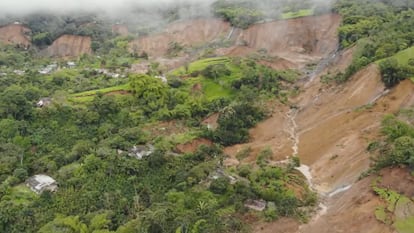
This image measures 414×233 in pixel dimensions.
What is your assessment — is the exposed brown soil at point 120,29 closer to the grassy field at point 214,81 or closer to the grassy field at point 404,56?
the grassy field at point 214,81

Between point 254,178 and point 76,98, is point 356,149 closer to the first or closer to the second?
point 254,178

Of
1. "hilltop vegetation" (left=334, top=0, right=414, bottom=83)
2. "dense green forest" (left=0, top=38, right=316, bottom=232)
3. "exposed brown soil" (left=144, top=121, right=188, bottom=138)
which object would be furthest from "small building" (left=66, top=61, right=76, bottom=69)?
"hilltop vegetation" (left=334, top=0, right=414, bottom=83)

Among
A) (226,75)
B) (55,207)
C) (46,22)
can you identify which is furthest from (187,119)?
(46,22)

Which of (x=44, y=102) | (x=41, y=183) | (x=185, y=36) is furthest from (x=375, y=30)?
(x=41, y=183)

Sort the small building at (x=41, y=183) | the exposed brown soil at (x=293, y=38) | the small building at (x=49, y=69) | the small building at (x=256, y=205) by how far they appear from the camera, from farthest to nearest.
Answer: the exposed brown soil at (x=293, y=38) < the small building at (x=49, y=69) < the small building at (x=41, y=183) < the small building at (x=256, y=205)

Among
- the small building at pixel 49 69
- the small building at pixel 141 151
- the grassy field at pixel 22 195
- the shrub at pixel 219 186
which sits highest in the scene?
the shrub at pixel 219 186

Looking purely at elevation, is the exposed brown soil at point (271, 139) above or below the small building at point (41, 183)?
above

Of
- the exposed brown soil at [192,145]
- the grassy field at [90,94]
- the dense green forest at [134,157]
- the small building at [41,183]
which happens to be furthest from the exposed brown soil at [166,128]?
the small building at [41,183]

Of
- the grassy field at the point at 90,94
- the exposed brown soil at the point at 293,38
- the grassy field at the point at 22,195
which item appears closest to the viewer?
the grassy field at the point at 22,195
